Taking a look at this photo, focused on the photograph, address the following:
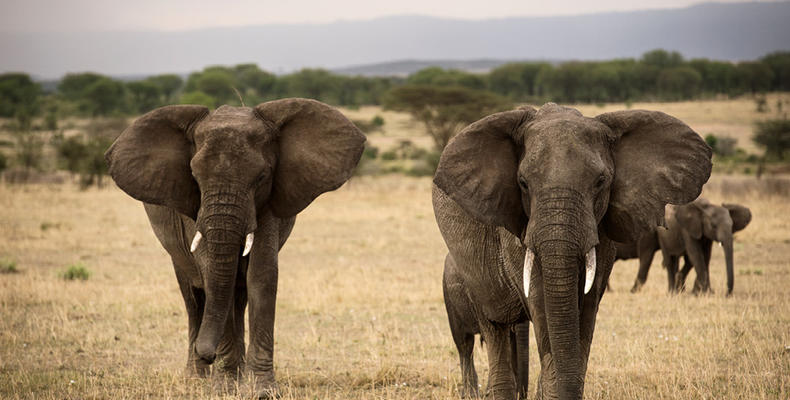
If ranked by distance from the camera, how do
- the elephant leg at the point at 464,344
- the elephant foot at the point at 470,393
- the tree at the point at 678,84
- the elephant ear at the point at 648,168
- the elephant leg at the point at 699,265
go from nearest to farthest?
1. the elephant ear at the point at 648,168
2. the elephant leg at the point at 464,344
3. the elephant foot at the point at 470,393
4. the elephant leg at the point at 699,265
5. the tree at the point at 678,84

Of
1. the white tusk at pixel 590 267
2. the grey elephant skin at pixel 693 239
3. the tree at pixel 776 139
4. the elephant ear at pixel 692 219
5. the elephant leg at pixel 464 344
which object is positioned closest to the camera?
the white tusk at pixel 590 267

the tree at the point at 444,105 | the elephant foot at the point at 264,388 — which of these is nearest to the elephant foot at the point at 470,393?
the elephant foot at the point at 264,388

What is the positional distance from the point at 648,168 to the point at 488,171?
3.06 ft

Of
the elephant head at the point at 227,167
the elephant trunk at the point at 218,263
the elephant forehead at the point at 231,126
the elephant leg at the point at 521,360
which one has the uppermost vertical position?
the elephant forehead at the point at 231,126

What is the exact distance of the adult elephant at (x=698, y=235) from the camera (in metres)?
13.1

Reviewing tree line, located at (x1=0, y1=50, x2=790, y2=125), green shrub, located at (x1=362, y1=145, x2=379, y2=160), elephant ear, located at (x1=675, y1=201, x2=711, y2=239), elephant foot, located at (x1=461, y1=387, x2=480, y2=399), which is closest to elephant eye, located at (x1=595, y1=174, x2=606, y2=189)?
elephant foot, located at (x1=461, y1=387, x2=480, y2=399)

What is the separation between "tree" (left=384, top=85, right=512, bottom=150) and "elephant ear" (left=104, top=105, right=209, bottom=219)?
3692cm

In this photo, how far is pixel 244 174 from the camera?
6.64 m

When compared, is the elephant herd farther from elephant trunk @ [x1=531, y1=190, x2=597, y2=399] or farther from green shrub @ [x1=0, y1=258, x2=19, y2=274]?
green shrub @ [x1=0, y1=258, x2=19, y2=274]

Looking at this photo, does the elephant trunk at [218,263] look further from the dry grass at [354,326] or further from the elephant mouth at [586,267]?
the elephant mouth at [586,267]

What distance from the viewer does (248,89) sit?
108 m

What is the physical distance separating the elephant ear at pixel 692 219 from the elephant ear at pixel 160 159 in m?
8.58

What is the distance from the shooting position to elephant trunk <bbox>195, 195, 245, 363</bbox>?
21.4 feet

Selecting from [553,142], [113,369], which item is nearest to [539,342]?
[553,142]
